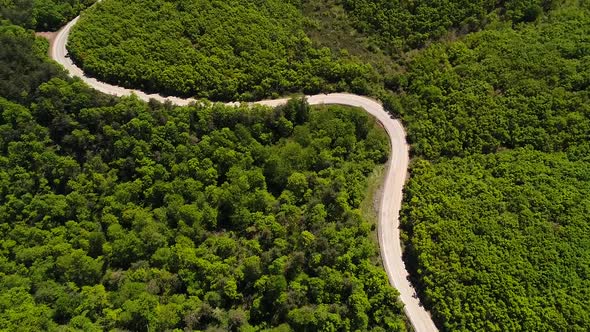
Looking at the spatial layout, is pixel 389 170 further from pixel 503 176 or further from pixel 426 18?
pixel 426 18

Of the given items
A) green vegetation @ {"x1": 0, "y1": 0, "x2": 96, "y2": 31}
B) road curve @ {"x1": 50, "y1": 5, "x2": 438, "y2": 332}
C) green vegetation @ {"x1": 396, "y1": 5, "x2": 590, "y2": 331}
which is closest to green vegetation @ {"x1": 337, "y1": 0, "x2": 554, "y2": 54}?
green vegetation @ {"x1": 396, "y1": 5, "x2": 590, "y2": 331}

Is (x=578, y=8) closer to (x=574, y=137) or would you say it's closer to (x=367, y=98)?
(x=574, y=137)

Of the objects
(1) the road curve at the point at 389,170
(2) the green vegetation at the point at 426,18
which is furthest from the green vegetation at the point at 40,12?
(2) the green vegetation at the point at 426,18

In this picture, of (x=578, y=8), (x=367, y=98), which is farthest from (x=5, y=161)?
(x=578, y=8)

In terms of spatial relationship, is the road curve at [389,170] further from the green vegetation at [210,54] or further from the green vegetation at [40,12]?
the green vegetation at [40,12]

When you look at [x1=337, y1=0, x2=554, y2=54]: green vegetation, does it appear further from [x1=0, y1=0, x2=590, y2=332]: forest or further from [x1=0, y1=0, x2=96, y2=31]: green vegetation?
[x1=0, y1=0, x2=96, y2=31]: green vegetation
